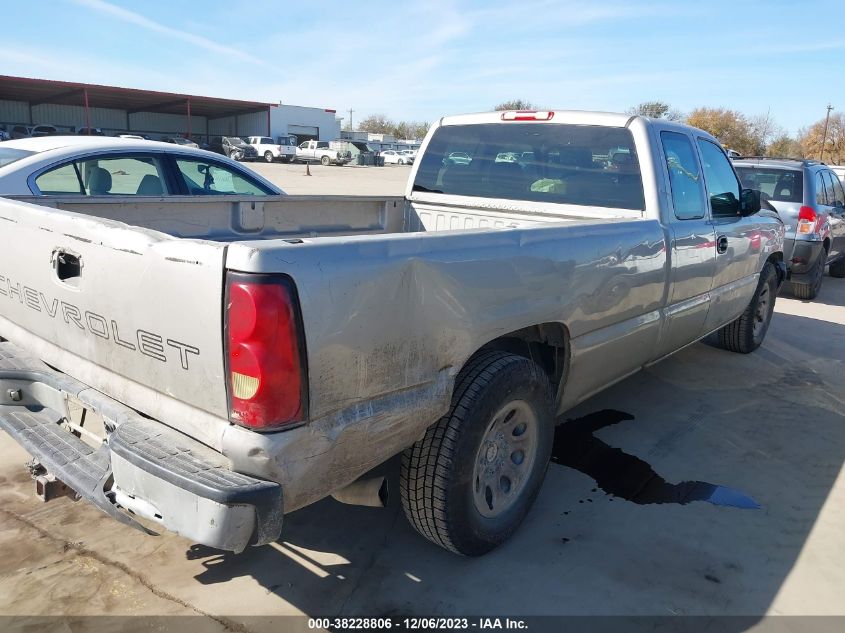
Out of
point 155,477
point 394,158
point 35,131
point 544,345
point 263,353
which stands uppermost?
point 35,131

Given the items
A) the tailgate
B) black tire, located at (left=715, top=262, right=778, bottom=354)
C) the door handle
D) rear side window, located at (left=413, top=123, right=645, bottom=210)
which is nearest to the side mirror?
black tire, located at (left=715, top=262, right=778, bottom=354)

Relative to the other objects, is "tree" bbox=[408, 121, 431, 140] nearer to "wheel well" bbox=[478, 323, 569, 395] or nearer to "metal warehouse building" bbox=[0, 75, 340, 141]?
"metal warehouse building" bbox=[0, 75, 340, 141]

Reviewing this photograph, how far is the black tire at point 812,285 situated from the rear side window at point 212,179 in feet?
24.4

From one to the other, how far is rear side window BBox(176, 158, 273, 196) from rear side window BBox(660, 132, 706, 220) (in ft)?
11.4

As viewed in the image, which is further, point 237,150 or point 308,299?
point 237,150

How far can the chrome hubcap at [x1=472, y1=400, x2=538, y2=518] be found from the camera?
9.70ft

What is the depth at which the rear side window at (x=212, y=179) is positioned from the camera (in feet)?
20.0

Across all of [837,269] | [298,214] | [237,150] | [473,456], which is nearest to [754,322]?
[298,214]

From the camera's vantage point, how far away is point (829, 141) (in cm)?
7162

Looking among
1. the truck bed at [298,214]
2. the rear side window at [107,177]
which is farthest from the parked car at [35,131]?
the truck bed at [298,214]

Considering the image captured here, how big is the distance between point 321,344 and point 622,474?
251 cm

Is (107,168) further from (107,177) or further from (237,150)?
(237,150)

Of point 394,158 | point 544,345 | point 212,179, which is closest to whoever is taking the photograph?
point 544,345

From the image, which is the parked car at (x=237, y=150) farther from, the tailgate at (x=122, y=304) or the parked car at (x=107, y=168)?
the tailgate at (x=122, y=304)
